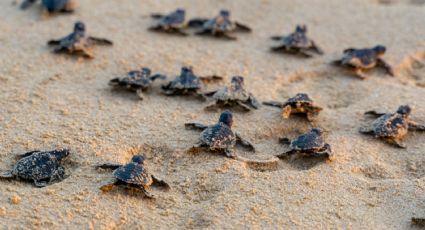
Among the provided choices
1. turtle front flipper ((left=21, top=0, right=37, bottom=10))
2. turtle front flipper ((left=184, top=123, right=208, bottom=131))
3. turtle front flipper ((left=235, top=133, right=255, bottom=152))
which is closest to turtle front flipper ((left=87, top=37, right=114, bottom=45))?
turtle front flipper ((left=21, top=0, right=37, bottom=10))

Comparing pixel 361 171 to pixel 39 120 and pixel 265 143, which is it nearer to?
pixel 265 143

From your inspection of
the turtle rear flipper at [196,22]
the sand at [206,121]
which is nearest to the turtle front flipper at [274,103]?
the sand at [206,121]

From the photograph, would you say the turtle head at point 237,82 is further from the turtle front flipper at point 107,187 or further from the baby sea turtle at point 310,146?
the turtle front flipper at point 107,187

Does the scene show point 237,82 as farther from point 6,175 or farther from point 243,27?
point 6,175

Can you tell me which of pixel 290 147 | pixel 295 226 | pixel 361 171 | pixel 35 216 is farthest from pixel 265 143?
pixel 35 216

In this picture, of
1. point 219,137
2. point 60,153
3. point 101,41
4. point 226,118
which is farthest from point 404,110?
point 101,41
